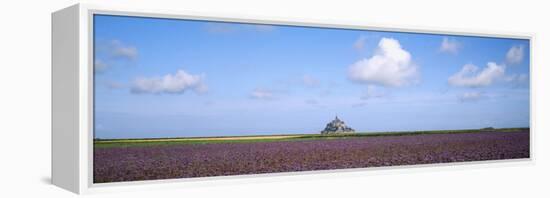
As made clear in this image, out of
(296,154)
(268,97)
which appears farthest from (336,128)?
(268,97)

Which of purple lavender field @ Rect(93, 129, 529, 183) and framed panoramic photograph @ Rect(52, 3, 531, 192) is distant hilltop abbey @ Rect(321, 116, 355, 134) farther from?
purple lavender field @ Rect(93, 129, 529, 183)

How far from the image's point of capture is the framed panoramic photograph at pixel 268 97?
10.0m

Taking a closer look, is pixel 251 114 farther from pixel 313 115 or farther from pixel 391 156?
pixel 391 156

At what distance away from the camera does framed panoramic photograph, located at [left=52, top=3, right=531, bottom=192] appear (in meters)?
10.0

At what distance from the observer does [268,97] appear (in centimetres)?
1121

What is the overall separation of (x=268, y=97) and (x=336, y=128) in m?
1.30

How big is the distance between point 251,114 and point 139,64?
1841 mm

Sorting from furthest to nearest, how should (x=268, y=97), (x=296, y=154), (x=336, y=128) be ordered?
(x=336, y=128)
(x=296, y=154)
(x=268, y=97)

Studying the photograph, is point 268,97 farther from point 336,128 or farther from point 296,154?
point 336,128

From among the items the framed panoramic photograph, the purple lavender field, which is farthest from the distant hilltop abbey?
the purple lavender field

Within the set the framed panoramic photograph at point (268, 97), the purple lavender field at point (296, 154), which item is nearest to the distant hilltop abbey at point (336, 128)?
the framed panoramic photograph at point (268, 97)

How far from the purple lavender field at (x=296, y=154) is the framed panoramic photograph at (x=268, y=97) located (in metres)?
0.02

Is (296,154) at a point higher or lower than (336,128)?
lower

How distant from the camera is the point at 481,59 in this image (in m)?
13.1
